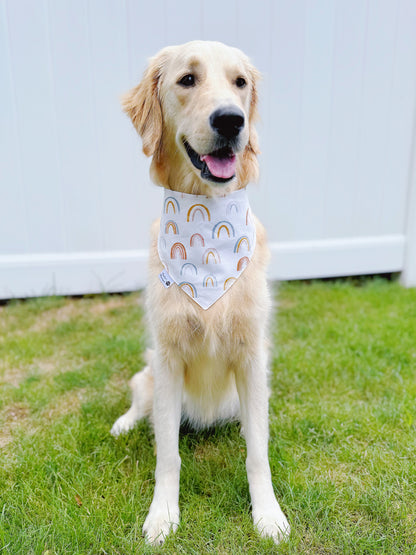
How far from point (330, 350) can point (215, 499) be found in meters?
1.48

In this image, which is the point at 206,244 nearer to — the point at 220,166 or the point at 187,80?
the point at 220,166

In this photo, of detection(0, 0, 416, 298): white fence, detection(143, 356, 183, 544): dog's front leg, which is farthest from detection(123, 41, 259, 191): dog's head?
detection(0, 0, 416, 298): white fence

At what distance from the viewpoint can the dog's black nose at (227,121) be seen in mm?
1497

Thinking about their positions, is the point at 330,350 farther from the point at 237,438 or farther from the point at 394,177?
the point at 394,177

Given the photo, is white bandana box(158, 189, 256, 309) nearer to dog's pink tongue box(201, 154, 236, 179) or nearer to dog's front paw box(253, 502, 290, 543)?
dog's pink tongue box(201, 154, 236, 179)

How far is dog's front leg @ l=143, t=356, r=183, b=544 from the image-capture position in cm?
168

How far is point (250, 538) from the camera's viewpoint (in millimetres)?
1622

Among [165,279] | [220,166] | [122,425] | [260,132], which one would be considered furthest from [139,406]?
[260,132]

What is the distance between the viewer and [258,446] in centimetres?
176

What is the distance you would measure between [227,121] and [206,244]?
1.52 feet

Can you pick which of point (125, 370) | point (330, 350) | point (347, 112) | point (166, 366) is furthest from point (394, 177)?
point (166, 366)

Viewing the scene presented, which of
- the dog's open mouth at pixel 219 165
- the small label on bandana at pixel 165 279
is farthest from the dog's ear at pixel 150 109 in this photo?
the small label on bandana at pixel 165 279

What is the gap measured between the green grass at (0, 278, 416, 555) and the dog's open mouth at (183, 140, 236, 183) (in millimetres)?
1177

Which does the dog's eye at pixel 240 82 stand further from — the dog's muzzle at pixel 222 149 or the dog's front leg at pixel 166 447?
the dog's front leg at pixel 166 447
